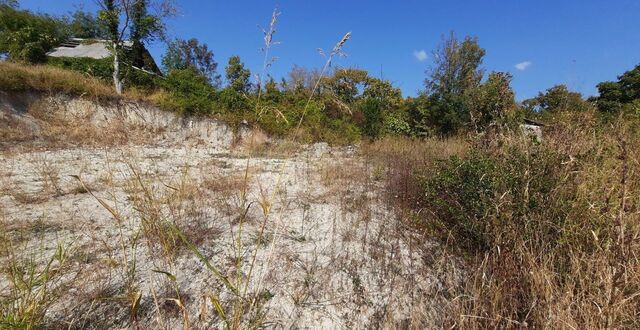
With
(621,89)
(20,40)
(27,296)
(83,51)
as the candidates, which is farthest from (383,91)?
(27,296)

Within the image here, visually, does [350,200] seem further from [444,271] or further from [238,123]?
[238,123]

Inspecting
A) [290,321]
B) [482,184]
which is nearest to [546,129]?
[482,184]

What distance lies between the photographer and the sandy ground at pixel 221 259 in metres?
1.55

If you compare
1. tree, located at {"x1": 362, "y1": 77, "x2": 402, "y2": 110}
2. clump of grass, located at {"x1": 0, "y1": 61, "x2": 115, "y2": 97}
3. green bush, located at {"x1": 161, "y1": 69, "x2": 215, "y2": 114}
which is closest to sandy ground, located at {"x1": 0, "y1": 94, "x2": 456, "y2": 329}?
green bush, located at {"x1": 161, "y1": 69, "x2": 215, "y2": 114}

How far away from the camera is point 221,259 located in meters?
2.16

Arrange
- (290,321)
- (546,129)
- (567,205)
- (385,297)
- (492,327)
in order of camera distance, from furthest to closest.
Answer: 1. (546,129)
2. (567,205)
3. (385,297)
4. (290,321)
5. (492,327)

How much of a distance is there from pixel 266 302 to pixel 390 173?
324 cm

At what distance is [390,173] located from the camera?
4.49 m

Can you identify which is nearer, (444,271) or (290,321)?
(290,321)

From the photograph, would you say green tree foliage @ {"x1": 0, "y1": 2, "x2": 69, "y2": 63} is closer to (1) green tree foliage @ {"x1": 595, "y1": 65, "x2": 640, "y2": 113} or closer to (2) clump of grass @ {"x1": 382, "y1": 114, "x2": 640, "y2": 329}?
(2) clump of grass @ {"x1": 382, "y1": 114, "x2": 640, "y2": 329}

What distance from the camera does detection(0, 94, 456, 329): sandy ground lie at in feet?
5.09

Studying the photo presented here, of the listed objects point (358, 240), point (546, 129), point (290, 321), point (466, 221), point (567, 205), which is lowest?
point (290, 321)

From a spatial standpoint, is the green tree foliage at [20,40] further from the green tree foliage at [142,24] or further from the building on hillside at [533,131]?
the building on hillside at [533,131]

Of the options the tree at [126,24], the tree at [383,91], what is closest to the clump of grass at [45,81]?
the tree at [126,24]
